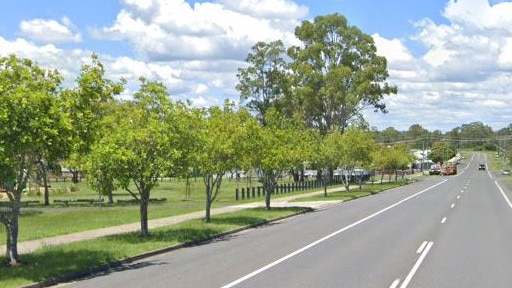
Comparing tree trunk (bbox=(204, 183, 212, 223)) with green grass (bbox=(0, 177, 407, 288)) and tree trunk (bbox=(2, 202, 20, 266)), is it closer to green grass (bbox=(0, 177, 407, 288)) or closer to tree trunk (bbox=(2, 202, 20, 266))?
green grass (bbox=(0, 177, 407, 288))

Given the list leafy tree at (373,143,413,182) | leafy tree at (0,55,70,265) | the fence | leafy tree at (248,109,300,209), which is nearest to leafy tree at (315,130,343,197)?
Answer: the fence

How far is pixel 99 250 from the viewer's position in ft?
56.5

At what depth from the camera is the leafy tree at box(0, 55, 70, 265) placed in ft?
44.1

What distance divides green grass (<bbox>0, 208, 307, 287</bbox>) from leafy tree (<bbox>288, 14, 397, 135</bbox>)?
4530cm

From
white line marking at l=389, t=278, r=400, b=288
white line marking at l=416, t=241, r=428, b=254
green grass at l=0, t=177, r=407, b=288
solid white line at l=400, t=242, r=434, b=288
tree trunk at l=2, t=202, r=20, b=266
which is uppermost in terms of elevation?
tree trunk at l=2, t=202, r=20, b=266

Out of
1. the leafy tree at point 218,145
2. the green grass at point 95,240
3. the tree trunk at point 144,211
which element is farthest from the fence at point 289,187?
the tree trunk at point 144,211

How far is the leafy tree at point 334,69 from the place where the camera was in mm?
70938

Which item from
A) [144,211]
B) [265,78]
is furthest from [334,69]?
[144,211]

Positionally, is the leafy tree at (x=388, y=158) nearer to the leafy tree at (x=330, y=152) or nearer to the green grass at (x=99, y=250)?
the leafy tree at (x=330, y=152)

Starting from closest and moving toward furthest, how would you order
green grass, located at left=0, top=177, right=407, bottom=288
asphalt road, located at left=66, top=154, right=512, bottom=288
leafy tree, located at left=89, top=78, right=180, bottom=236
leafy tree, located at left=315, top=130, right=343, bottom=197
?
asphalt road, located at left=66, top=154, right=512, bottom=288, green grass, located at left=0, top=177, right=407, bottom=288, leafy tree, located at left=89, top=78, right=180, bottom=236, leafy tree, located at left=315, top=130, right=343, bottom=197

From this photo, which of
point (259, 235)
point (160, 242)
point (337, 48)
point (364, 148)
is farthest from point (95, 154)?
point (337, 48)

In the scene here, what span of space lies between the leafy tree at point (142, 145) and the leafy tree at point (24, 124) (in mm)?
3493

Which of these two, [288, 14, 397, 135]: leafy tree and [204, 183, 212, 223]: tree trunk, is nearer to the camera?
[204, 183, 212, 223]: tree trunk

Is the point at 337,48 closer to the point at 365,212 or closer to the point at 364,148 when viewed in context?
the point at 364,148
